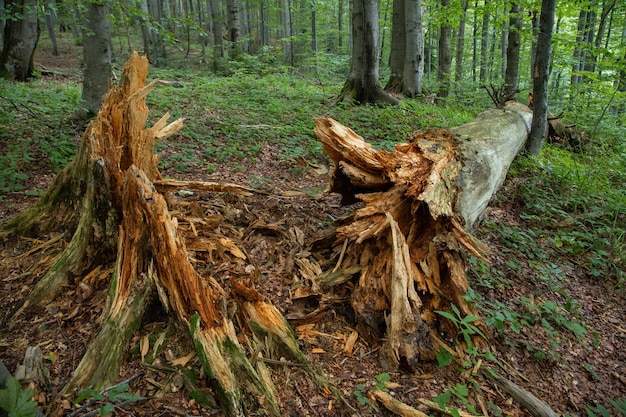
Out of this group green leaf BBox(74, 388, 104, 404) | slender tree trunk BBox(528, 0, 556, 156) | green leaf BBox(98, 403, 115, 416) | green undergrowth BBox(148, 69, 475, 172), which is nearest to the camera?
green leaf BBox(98, 403, 115, 416)

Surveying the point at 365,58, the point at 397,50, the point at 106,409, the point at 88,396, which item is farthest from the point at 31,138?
the point at 397,50

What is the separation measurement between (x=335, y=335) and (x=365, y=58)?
8.38 meters

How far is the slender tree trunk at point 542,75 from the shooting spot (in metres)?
5.79

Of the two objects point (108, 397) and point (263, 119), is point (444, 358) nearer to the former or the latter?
point (108, 397)

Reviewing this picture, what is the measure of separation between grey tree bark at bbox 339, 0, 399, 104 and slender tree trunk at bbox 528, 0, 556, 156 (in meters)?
3.73

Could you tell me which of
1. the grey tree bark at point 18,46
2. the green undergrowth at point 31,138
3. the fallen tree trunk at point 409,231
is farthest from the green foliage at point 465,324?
the grey tree bark at point 18,46

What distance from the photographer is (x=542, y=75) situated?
6277mm

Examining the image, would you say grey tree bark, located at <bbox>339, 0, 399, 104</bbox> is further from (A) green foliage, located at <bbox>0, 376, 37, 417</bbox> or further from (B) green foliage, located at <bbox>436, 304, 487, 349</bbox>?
(A) green foliage, located at <bbox>0, 376, 37, 417</bbox>

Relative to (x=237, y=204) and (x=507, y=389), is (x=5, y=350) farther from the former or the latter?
(x=507, y=389)

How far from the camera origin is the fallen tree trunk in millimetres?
2850

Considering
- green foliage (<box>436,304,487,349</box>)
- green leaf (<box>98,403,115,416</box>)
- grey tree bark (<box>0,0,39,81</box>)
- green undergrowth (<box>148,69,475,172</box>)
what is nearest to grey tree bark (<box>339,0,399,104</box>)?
green undergrowth (<box>148,69,475,172</box>)

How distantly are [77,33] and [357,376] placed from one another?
2974 cm

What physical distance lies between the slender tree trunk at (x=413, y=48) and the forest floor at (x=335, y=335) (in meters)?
7.44

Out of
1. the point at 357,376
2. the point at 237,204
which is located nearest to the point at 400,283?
the point at 357,376
